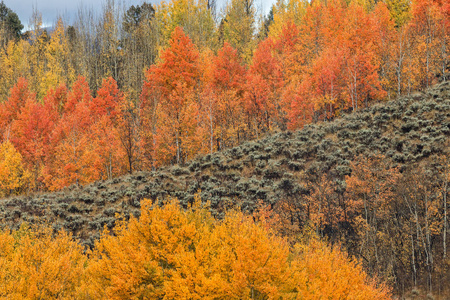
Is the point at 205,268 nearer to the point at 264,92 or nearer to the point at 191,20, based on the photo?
the point at 264,92

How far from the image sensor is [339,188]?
1176 inches

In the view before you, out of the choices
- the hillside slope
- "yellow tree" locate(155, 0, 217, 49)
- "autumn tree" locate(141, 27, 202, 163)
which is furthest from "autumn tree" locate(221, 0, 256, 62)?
the hillside slope

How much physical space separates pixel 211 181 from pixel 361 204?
1446 cm

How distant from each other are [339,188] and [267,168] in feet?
26.6

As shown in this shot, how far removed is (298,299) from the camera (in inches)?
591

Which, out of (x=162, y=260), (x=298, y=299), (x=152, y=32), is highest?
(x=152, y=32)

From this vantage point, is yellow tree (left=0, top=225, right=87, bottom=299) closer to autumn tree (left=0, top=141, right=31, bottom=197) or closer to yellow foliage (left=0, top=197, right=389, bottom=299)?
yellow foliage (left=0, top=197, right=389, bottom=299)

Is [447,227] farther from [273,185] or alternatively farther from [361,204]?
[273,185]

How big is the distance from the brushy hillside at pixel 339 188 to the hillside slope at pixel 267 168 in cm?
11

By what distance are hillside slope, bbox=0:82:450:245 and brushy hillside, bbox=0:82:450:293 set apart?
0.35 feet

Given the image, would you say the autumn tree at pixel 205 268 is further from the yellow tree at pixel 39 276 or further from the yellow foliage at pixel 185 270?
the yellow tree at pixel 39 276

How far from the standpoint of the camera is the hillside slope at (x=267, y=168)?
31.0 meters

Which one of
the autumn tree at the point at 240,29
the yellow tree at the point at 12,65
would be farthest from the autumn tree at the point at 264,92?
the yellow tree at the point at 12,65

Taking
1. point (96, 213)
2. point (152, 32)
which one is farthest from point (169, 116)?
point (152, 32)
